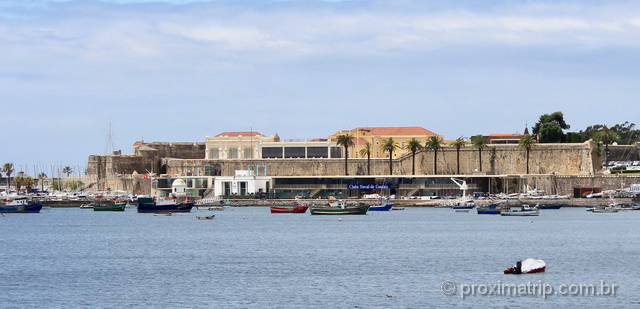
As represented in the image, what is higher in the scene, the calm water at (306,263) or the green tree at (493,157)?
the green tree at (493,157)

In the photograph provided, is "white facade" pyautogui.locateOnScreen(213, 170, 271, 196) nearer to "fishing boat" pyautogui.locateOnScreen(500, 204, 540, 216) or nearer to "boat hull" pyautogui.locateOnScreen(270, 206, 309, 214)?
"boat hull" pyautogui.locateOnScreen(270, 206, 309, 214)

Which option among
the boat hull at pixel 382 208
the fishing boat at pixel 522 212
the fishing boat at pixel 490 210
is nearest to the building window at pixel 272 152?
the boat hull at pixel 382 208

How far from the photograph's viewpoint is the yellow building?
11950cm

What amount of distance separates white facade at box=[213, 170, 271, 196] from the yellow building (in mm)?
12417

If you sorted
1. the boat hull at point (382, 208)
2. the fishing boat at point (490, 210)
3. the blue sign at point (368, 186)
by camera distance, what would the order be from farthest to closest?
1. the blue sign at point (368, 186)
2. the boat hull at point (382, 208)
3. the fishing boat at point (490, 210)

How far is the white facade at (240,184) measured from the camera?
110938 mm

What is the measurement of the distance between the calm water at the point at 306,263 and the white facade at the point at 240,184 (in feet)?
115

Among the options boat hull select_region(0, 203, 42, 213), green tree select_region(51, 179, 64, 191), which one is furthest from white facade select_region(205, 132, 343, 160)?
boat hull select_region(0, 203, 42, 213)

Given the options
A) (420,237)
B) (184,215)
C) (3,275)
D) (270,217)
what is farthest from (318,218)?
(3,275)

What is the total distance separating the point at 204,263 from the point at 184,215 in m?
46.7

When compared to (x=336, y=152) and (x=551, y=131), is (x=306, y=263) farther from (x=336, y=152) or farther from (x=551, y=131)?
(x=551, y=131)

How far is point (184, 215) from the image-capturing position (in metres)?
91.5

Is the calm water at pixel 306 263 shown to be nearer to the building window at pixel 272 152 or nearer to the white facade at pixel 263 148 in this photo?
the white facade at pixel 263 148

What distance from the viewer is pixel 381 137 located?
121 m
